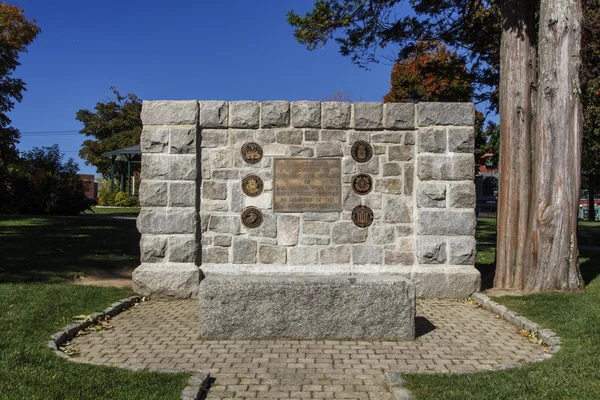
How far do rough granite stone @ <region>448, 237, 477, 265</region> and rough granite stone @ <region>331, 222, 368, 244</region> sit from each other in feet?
4.20

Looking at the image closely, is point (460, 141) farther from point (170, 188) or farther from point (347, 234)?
point (170, 188)

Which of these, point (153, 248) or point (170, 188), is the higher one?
point (170, 188)

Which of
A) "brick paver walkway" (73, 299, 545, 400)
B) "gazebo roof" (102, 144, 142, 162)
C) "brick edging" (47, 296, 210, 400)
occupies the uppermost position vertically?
"gazebo roof" (102, 144, 142, 162)

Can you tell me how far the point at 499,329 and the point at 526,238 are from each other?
7.16ft

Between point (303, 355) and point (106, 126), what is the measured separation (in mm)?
38789

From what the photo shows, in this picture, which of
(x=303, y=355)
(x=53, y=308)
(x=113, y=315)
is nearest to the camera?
(x=303, y=355)

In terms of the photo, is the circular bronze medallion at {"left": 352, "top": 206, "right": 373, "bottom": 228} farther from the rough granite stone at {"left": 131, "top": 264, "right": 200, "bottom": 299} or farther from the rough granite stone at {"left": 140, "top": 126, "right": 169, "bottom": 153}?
the rough granite stone at {"left": 140, "top": 126, "right": 169, "bottom": 153}

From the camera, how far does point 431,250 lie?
23.5 feet

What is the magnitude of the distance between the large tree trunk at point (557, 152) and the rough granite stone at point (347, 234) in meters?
2.46

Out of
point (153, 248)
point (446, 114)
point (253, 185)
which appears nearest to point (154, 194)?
point (153, 248)

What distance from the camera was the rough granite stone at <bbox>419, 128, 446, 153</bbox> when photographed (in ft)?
23.7

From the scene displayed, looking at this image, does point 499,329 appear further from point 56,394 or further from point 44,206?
point 44,206

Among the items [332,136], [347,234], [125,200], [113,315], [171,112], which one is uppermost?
[171,112]

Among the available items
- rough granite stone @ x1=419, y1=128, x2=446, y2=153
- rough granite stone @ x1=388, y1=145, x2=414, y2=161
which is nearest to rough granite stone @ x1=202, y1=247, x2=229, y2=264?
rough granite stone @ x1=388, y1=145, x2=414, y2=161
